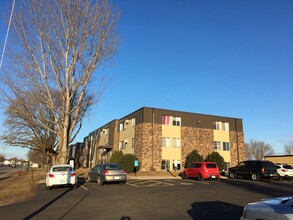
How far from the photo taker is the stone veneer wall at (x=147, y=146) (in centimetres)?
3372

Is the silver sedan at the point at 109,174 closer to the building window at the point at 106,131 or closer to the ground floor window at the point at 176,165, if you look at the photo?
the ground floor window at the point at 176,165

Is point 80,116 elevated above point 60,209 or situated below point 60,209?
above

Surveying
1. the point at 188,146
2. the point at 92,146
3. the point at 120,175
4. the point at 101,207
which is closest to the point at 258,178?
the point at 120,175

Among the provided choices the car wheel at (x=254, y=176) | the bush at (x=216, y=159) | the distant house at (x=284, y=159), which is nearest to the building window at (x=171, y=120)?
the bush at (x=216, y=159)

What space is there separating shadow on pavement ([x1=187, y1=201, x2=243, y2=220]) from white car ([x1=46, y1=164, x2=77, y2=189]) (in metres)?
8.57

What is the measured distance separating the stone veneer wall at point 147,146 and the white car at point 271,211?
95.2ft

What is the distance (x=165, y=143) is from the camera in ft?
118

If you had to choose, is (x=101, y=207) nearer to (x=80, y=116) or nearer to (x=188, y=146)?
(x=80, y=116)

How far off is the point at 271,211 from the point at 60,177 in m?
13.8

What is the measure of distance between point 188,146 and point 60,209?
95.0 ft

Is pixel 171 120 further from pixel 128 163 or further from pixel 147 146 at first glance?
pixel 128 163

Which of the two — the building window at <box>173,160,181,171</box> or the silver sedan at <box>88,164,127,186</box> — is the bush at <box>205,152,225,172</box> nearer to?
the building window at <box>173,160,181,171</box>

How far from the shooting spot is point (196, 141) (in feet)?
125

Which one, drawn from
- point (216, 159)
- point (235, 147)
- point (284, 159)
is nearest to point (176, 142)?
point (216, 159)
